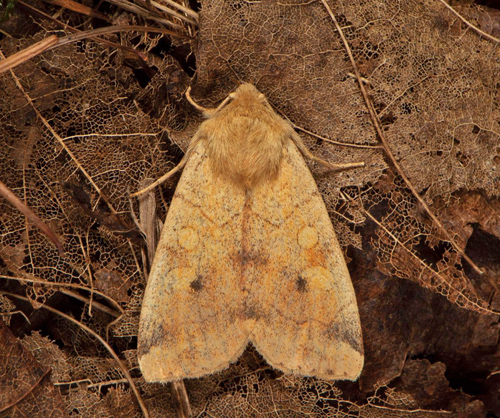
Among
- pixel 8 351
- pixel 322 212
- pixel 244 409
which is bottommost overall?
pixel 244 409

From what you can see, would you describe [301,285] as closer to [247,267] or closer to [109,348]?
[247,267]

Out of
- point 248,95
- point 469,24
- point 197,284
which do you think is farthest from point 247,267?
point 469,24

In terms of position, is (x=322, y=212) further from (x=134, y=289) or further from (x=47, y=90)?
(x=47, y=90)

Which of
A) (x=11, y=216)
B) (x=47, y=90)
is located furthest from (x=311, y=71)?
(x=11, y=216)

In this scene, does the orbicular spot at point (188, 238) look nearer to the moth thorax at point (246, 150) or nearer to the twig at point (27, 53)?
the moth thorax at point (246, 150)

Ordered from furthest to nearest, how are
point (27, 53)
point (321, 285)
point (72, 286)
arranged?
point (72, 286), point (321, 285), point (27, 53)

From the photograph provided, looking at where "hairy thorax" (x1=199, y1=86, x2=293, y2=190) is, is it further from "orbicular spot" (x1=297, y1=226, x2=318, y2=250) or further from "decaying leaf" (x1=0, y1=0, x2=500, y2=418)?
"orbicular spot" (x1=297, y1=226, x2=318, y2=250)
